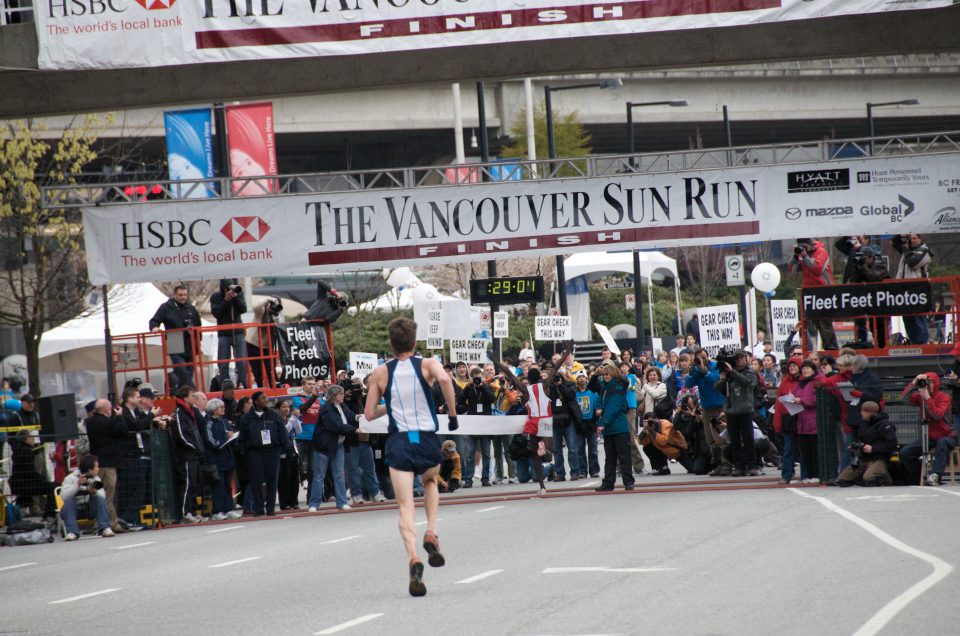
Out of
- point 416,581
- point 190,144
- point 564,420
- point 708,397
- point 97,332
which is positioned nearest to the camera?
point 416,581

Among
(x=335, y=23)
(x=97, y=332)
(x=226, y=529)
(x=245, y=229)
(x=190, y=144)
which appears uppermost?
(x=190, y=144)

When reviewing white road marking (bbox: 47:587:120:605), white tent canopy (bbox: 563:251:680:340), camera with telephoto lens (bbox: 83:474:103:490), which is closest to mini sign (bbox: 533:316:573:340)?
white tent canopy (bbox: 563:251:680:340)

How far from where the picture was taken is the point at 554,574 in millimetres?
10453

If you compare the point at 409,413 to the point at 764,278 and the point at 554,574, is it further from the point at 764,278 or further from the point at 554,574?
the point at 764,278

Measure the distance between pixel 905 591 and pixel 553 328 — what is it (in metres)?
23.7

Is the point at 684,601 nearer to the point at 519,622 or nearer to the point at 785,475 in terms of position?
the point at 519,622

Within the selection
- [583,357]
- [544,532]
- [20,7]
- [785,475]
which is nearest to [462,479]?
[785,475]

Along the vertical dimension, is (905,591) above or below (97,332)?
below

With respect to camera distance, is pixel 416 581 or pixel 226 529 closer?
pixel 416 581

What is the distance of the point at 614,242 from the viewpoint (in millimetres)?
20766

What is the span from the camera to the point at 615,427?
18.6 meters

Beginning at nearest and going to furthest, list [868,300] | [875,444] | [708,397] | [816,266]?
[875,444], [868,300], [816,266], [708,397]

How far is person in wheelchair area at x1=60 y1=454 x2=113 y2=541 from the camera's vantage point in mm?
17672

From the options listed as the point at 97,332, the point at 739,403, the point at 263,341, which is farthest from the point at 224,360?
the point at 97,332
